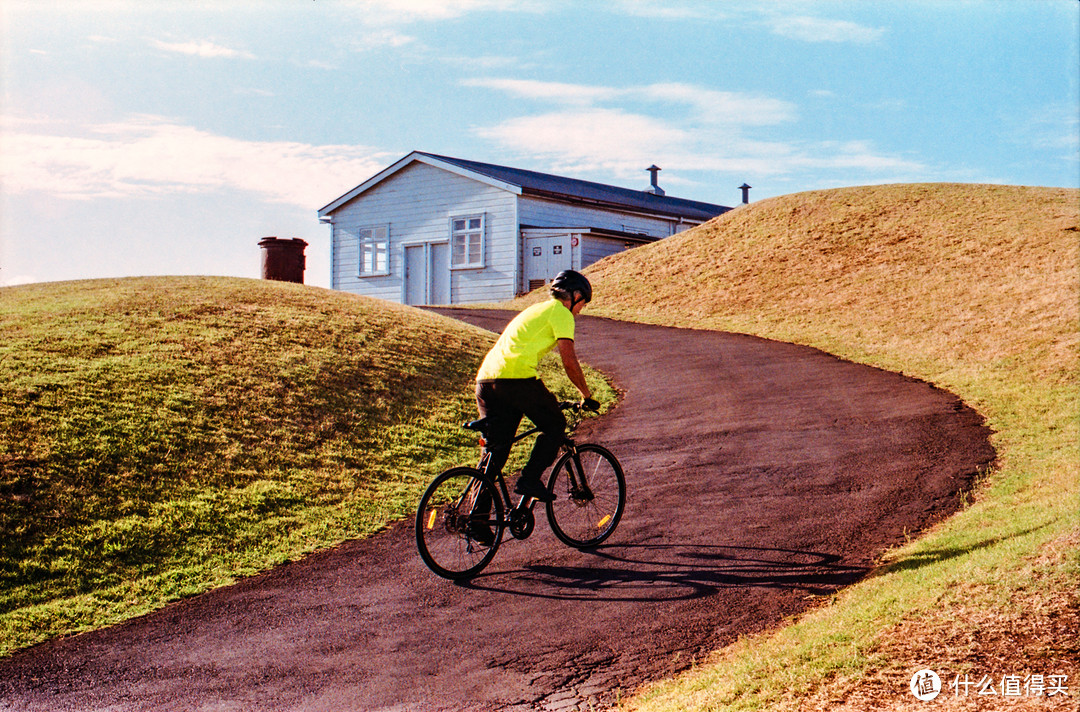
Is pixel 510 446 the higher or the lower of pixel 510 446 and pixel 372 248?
the lower

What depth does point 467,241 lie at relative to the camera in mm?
37719

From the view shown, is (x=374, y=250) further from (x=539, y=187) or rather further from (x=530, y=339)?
(x=530, y=339)

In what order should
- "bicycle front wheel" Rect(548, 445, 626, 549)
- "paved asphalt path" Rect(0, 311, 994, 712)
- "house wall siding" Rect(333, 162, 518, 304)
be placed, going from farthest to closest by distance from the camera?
"house wall siding" Rect(333, 162, 518, 304), "bicycle front wheel" Rect(548, 445, 626, 549), "paved asphalt path" Rect(0, 311, 994, 712)

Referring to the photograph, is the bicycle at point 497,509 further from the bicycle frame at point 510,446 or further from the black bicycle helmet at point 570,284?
the black bicycle helmet at point 570,284

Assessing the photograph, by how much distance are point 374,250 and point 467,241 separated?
4989 mm

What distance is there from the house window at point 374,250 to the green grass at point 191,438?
21723 millimetres

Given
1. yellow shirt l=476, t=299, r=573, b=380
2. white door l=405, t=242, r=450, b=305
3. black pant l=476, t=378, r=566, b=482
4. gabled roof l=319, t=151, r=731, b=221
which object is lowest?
black pant l=476, t=378, r=566, b=482

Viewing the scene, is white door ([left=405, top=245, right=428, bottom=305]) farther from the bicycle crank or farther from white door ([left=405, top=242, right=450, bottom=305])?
the bicycle crank

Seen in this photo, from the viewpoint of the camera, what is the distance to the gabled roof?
37031 mm

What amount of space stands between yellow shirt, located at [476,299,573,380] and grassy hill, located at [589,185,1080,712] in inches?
109

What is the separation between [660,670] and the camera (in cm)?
562

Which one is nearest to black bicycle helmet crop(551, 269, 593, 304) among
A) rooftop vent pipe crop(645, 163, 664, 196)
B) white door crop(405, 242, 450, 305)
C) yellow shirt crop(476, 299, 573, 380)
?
yellow shirt crop(476, 299, 573, 380)

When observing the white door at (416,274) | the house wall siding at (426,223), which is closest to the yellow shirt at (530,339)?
the house wall siding at (426,223)

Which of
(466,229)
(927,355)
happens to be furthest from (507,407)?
(466,229)
